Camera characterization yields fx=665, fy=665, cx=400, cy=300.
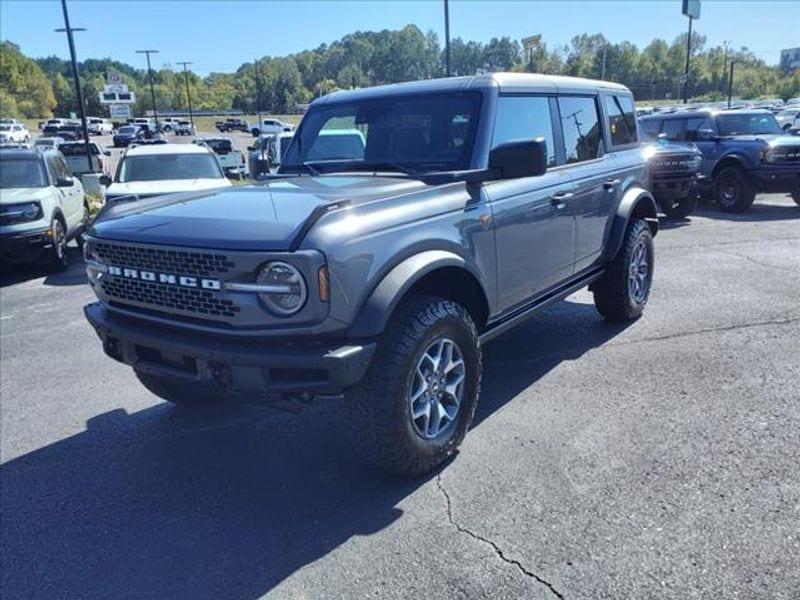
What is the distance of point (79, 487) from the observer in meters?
3.62

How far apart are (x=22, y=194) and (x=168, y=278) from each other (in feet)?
25.6

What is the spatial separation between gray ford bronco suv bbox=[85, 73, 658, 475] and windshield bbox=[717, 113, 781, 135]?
10.2 meters

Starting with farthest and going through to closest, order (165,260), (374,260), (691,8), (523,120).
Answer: (691,8) < (523,120) < (165,260) < (374,260)

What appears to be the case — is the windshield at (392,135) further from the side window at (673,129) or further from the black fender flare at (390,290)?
the side window at (673,129)

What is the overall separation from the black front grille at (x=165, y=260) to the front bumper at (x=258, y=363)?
0.99 ft

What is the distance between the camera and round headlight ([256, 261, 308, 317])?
9.34 ft

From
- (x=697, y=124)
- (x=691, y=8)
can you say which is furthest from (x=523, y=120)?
(x=691, y=8)

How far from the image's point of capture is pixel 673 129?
14000 mm

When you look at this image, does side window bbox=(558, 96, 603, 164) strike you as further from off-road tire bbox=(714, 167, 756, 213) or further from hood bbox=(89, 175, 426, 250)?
off-road tire bbox=(714, 167, 756, 213)

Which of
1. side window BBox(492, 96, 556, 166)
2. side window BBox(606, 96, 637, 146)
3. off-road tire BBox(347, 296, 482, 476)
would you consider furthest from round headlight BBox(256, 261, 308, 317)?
side window BBox(606, 96, 637, 146)

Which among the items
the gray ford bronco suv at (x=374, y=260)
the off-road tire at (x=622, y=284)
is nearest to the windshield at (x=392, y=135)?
the gray ford bronco suv at (x=374, y=260)

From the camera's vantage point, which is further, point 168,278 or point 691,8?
point 691,8

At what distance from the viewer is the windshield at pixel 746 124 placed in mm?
13484

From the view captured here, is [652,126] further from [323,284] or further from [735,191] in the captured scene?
[323,284]
